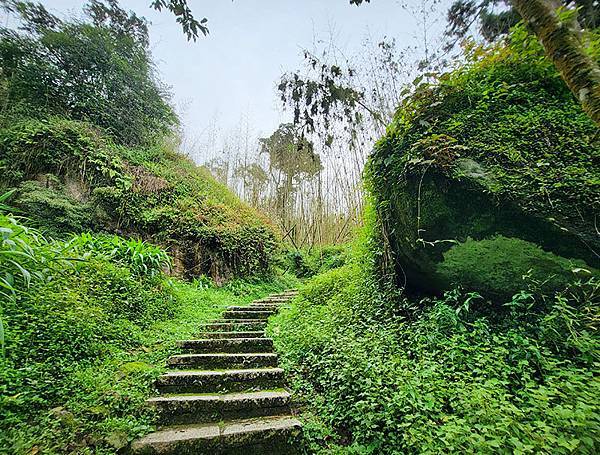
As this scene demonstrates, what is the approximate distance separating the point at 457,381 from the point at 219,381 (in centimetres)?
190

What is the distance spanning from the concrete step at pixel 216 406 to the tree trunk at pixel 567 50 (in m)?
2.57

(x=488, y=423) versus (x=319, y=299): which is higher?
(x=319, y=299)

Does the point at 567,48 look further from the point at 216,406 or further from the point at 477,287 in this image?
the point at 216,406

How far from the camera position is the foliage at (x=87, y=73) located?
6133 millimetres

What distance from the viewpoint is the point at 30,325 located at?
2.07 metres

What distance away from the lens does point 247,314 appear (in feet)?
14.5

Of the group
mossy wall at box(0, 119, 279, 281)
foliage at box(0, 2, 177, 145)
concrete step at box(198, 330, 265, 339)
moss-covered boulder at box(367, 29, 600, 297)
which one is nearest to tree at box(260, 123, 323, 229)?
mossy wall at box(0, 119, 279, 281)

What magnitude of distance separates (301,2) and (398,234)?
10.2 ft

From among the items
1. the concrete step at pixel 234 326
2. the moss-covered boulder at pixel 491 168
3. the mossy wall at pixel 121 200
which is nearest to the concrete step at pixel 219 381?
the concrete step at pixel 234 326

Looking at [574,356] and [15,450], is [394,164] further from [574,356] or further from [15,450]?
[15,450]

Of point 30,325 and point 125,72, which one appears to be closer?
point 30,325

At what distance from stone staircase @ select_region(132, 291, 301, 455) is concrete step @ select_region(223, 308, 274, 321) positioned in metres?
1.12

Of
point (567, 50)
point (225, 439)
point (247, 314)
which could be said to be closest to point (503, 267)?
point (567, 50)

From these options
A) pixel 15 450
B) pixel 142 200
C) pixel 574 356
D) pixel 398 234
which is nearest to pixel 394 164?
pixel 398 234
